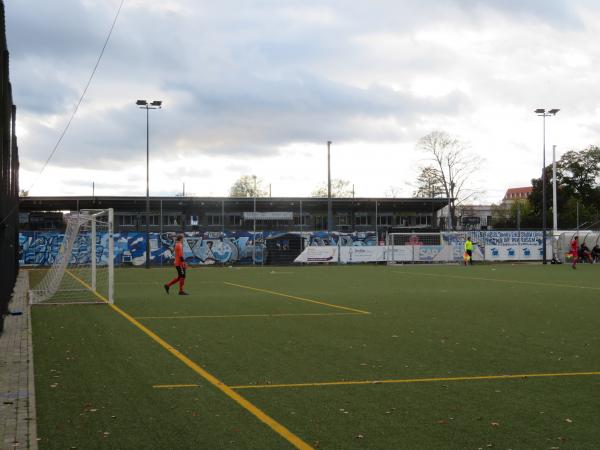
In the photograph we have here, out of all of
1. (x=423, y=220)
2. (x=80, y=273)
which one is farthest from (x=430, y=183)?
(x=80, y=273)

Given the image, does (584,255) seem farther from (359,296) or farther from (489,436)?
(489,436)

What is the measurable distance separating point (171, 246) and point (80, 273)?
18.1 metres

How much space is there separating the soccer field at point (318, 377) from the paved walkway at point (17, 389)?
0.13 m

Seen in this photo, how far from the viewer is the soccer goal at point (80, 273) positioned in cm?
2098

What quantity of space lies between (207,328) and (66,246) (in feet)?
43.2

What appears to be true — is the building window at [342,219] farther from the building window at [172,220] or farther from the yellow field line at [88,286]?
the yellow field line at [88,286]

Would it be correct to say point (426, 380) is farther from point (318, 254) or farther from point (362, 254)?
point (362, 254)

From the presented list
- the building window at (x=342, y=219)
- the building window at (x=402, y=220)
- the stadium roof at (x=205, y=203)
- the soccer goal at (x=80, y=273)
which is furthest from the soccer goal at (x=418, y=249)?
the building window at (x=402, y=220)

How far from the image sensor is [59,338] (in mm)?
12883

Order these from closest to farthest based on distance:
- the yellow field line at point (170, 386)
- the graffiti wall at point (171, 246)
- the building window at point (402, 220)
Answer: the yellow field line at point (170, 386) < the graffiti wall at point (171, 246) < the building window at point (402, 220)

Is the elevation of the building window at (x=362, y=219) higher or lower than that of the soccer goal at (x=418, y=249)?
higher

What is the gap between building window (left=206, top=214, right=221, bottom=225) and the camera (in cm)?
7625

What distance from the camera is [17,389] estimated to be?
8.26 m

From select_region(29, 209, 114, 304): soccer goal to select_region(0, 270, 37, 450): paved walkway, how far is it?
5681 mm
